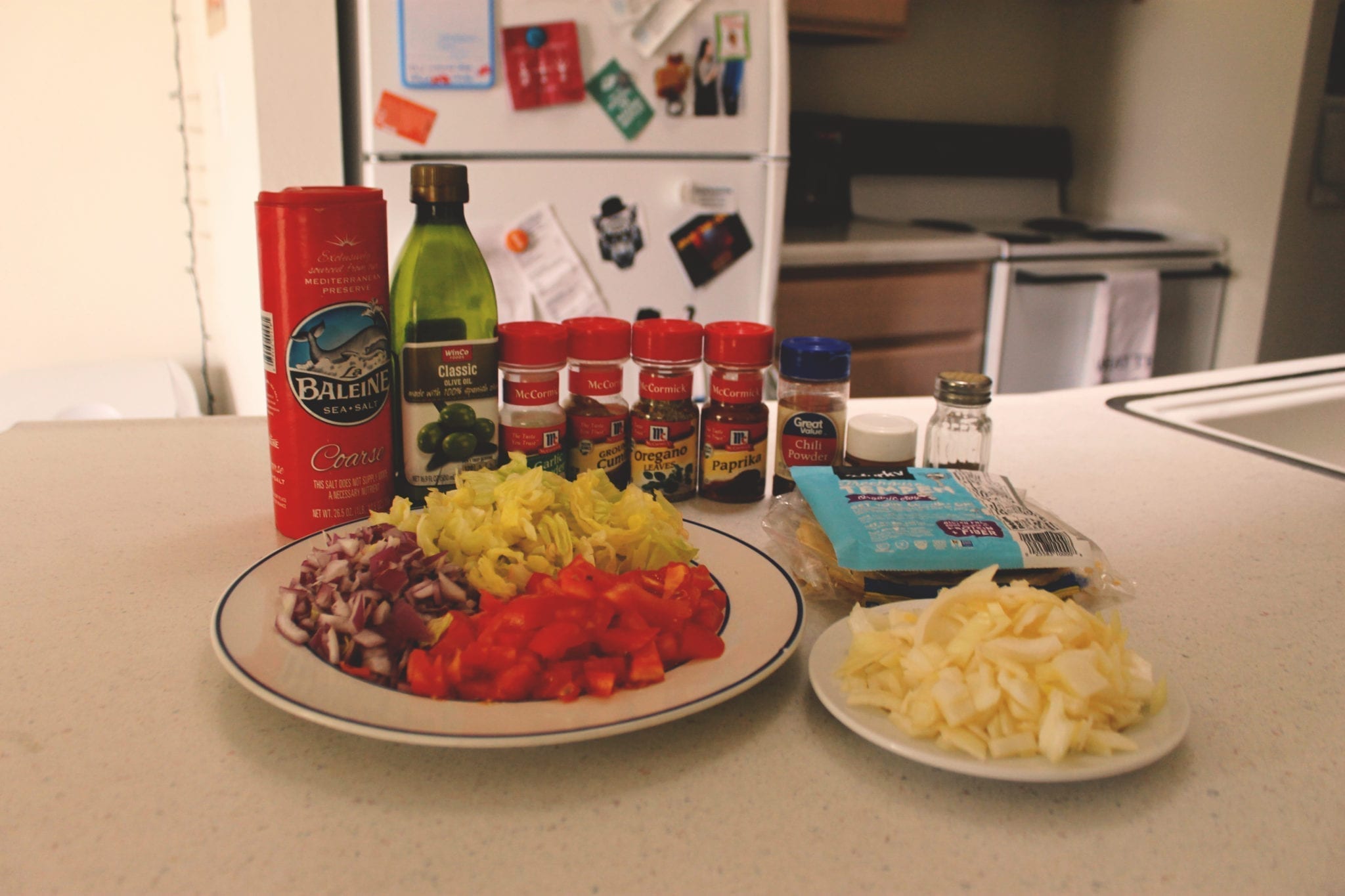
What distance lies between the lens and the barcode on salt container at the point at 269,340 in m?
0.71

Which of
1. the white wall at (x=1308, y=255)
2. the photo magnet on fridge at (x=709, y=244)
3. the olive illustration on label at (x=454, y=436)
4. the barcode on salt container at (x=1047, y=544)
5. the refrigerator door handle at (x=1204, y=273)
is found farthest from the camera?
the refrigerator door handle at (x=1204, y=273)

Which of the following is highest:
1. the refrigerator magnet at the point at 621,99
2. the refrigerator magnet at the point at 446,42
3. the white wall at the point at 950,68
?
the white wall at the point at 950,68

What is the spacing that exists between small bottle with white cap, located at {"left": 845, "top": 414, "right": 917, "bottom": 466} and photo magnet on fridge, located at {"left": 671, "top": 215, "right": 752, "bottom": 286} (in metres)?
1.34

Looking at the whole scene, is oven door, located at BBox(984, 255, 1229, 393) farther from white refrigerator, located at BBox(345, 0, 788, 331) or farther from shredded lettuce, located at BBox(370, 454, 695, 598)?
shredded lettuce, located at BBox(370, 454, 695, 598)

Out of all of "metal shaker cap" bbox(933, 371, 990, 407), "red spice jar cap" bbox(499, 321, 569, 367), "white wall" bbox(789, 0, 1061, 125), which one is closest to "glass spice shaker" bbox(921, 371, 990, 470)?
"metal shaker cap" bbox(933, 371, 990, 407)

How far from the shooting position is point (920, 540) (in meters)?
0.66

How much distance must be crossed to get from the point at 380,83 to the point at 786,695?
62.5 inches

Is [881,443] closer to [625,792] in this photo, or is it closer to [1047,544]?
[1047,544]

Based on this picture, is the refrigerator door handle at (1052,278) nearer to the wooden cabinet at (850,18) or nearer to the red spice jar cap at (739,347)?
the wooden cabinet at (850,18)

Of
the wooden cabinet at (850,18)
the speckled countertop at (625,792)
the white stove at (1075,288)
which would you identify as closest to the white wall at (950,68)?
the white stove at (1075,288)

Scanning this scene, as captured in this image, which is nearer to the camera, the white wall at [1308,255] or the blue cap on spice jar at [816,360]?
the blue cap on spice jar at [816,360]

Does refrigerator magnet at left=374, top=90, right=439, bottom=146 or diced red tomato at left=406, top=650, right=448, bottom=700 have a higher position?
refrigerator magnet at left=374, top=90, right=439, bottom=146

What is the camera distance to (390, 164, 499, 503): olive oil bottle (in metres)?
0.76

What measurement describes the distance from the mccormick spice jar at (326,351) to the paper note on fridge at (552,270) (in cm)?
129
